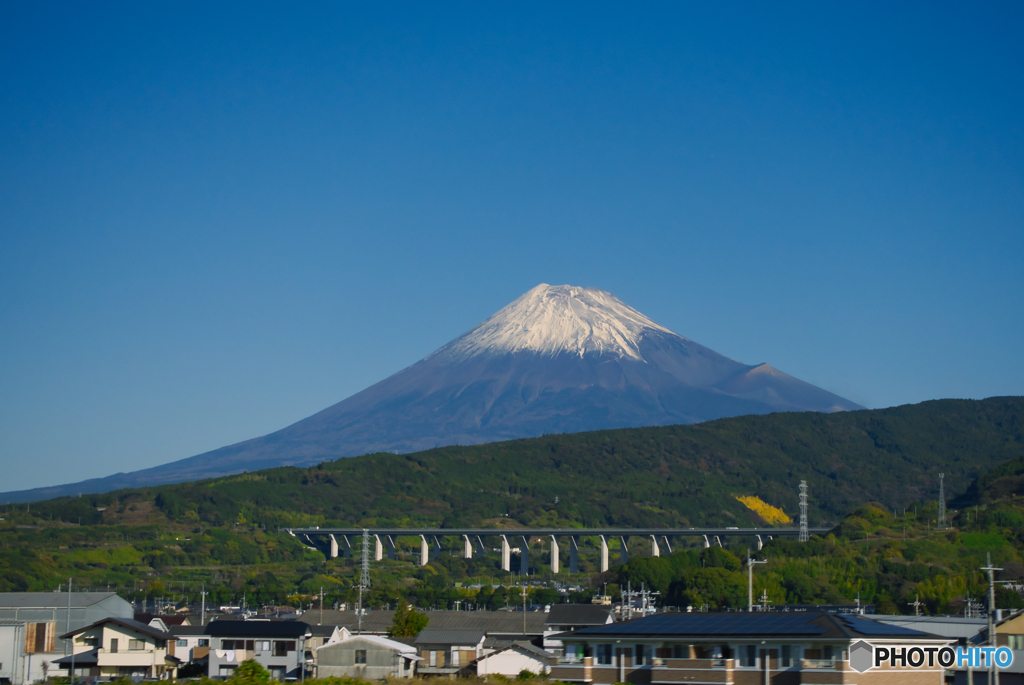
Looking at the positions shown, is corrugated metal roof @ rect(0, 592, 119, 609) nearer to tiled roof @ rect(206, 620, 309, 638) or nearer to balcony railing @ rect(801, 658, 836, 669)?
tiled roof @ rect(206, 620, 309, 638)

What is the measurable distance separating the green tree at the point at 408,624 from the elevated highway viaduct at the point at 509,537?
85.5 meters

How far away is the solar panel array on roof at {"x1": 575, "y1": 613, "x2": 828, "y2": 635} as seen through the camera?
30492 millimetres

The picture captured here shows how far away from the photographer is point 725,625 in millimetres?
31797

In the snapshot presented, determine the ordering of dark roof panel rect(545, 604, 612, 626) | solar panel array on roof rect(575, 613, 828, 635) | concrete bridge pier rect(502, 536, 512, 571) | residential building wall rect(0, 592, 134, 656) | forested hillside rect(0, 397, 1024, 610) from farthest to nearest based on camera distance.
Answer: concrete bridge pier rect(502, 536, 512, 571), forested hillside rect(0, 397, 1024, 610), dark roof panel rect(545, 604, 612, 626), residential building wall rect(0, 592, 134, 656), solar panel array on roof rect(575, 613, 828, 635)

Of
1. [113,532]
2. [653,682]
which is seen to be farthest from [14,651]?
[113,532]

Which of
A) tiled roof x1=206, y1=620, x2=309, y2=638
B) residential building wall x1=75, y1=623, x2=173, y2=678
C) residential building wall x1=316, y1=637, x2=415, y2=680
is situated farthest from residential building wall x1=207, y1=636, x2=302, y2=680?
residential building wall x1=316, y1=637, x2=415, y2=680

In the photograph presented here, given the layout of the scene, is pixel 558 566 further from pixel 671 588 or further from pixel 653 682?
pixel 653 682

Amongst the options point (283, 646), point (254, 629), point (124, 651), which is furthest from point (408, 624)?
point (124, 651)

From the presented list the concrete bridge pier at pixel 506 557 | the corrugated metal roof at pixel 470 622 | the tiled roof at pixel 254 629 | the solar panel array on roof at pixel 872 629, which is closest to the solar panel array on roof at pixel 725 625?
the solar panel array on roof at pixel 872 629

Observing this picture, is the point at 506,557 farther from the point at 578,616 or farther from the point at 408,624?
the point at 578,616

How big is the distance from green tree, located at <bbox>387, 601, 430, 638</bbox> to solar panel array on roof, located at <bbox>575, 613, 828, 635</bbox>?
78.5 ft

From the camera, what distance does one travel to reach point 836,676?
95.5 feet

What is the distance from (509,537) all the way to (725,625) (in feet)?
431

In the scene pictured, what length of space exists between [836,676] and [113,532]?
12028 cm
